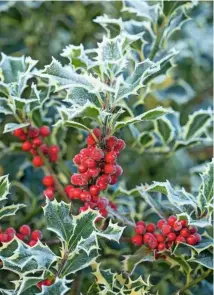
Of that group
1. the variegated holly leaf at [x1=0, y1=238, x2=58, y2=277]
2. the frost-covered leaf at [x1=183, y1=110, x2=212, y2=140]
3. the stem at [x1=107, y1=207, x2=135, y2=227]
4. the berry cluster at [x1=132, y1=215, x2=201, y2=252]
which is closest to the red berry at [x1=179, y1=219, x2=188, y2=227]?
the berry cluster at [x1=132, y1=215, x2=201, y2=252]

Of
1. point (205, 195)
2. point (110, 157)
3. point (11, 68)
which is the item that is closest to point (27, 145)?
point (11, 68)

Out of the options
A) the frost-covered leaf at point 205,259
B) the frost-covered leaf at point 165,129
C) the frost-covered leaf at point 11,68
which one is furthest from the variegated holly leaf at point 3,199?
the frost-covered leaf at point 165,129

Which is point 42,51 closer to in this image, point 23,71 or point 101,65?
point 23,71

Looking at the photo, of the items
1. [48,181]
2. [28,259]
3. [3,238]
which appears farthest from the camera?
[48,181]

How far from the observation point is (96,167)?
98cm

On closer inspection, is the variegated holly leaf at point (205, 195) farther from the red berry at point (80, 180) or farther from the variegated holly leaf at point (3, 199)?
the variegated holly leaf at point (3, 199)

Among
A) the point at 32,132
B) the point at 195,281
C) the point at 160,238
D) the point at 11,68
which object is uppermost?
the point at 11,68

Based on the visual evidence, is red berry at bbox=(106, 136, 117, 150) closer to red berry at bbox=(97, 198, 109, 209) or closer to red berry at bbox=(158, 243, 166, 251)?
red berry at bbox=(97, 198, 109, 209)

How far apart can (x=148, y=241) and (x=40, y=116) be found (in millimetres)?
370

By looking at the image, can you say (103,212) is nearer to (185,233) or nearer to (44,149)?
(185,233)

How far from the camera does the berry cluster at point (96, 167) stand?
968 millimetres

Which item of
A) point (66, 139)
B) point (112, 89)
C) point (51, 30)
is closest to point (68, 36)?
point (51, 30)

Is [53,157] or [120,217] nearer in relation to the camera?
[120,217]

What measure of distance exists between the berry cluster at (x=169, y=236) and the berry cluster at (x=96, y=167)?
0.11 m
